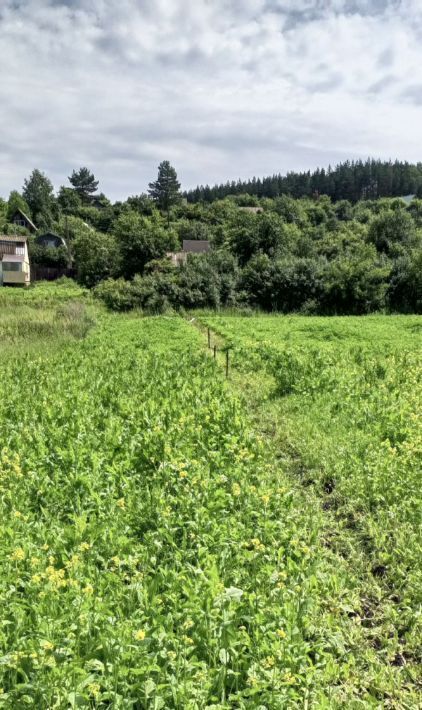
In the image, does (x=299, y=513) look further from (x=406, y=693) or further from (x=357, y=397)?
(x=357, y=397)

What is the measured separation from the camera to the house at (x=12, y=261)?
4806cm

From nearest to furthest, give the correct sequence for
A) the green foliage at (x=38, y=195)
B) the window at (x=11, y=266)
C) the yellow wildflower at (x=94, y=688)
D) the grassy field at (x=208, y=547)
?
the yellow wildflower at (x=94, y=688) → the grassy field at (x=208, y=547) → the window at (x=11, y=266) → the green foliage at (x=38, y=195)

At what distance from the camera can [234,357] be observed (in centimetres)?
1325

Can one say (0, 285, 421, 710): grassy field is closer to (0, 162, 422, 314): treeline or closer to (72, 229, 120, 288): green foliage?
(0, 162, 422, 314): treeline

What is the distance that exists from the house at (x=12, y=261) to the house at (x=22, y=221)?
70.4 feet

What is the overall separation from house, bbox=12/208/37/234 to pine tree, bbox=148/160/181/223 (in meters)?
28.2

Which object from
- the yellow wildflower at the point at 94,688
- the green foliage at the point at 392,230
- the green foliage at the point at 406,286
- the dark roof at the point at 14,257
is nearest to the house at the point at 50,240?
the dark roof at the point at 14,257

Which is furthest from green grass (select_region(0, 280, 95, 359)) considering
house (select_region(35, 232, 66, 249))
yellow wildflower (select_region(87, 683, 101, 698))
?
house (select_region(35, 232, 66, 249))

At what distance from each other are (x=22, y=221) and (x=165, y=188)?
103 feet

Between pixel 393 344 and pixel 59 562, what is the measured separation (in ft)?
44.4

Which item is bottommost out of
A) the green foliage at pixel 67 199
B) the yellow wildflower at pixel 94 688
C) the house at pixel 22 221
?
the yellow wildflower at pixel 94 688

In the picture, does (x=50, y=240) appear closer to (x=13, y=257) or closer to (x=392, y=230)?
(x=13, y=257)

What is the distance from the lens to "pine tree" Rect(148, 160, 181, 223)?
89.6 m

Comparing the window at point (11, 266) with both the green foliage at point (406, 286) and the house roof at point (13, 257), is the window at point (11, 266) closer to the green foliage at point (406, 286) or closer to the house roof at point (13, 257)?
the house roof at point (13, 257)
